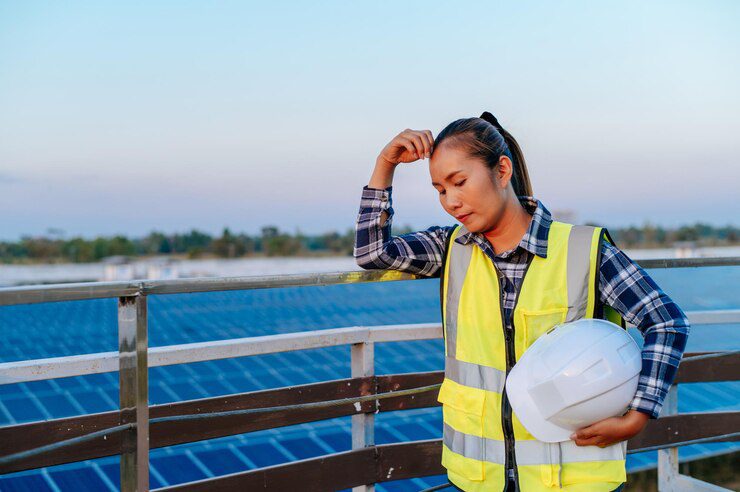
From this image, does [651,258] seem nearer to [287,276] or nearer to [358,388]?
[358,388]

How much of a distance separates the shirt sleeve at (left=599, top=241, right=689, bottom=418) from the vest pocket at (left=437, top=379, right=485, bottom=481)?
351mm

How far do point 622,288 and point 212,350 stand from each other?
3.97ft

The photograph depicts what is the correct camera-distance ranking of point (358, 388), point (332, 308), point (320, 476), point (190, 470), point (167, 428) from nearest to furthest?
point (167, 428) < point (320, 476) < point (358, 388) < point (190, 470) < point (332, 308)

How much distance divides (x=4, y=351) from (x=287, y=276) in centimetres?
1481

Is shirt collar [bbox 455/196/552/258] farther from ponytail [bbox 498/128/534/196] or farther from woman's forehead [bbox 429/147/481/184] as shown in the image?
woman's forehead [bbox 429/147/481/184]

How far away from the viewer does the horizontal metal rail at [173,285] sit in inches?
56.1

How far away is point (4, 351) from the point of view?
14.8 metres

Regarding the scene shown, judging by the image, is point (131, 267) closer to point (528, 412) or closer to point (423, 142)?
point (423, 142)

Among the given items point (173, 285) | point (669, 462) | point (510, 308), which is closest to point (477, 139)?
point (510, 308)

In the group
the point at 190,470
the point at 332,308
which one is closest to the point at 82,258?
the point at 332,308

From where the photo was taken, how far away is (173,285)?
165 cm

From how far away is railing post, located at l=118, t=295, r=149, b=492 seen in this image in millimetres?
1640

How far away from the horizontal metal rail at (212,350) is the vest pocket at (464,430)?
2.18 feet

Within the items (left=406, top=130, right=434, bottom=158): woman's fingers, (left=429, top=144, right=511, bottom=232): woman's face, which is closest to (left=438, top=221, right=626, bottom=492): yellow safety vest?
(left=429, top=144, right=511, bottom=232): woman's face
